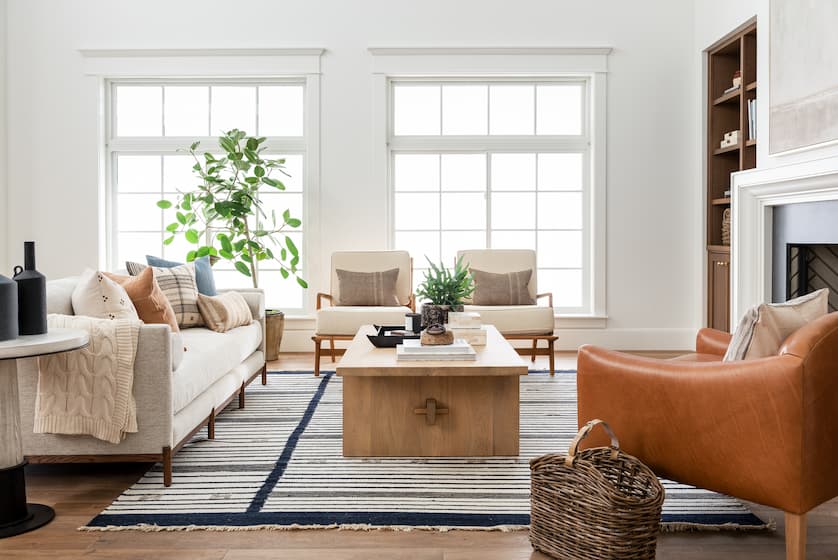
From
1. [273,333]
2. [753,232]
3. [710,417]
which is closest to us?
[710,417]

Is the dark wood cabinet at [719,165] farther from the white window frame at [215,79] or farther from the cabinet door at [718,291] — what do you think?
the white window frame at [215,79]

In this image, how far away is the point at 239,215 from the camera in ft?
19.6

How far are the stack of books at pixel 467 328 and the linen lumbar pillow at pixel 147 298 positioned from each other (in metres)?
1.37

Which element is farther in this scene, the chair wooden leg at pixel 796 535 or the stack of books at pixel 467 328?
the stack of books at pixel 467 328

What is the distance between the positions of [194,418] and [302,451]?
52 centimetres

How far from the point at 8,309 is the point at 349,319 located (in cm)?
295

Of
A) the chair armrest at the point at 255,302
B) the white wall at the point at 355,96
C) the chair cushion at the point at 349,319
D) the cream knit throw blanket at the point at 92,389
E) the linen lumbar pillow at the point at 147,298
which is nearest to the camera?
the cream knit throw blanket at the point at 92,389

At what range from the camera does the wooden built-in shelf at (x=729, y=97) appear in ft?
18.6

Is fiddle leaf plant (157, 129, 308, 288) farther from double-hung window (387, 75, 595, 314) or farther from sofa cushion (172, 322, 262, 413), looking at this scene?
sofa cushion (172, 322, 262, 413)

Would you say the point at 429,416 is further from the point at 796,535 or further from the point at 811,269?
the point at 811,269

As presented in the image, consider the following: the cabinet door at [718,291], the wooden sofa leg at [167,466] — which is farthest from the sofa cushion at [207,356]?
the cabinet door at [718,291]

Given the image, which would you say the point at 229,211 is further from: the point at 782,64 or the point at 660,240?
the point at 782,64

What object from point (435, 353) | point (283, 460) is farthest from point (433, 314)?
point (283, 460)

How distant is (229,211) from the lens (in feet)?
19.4
